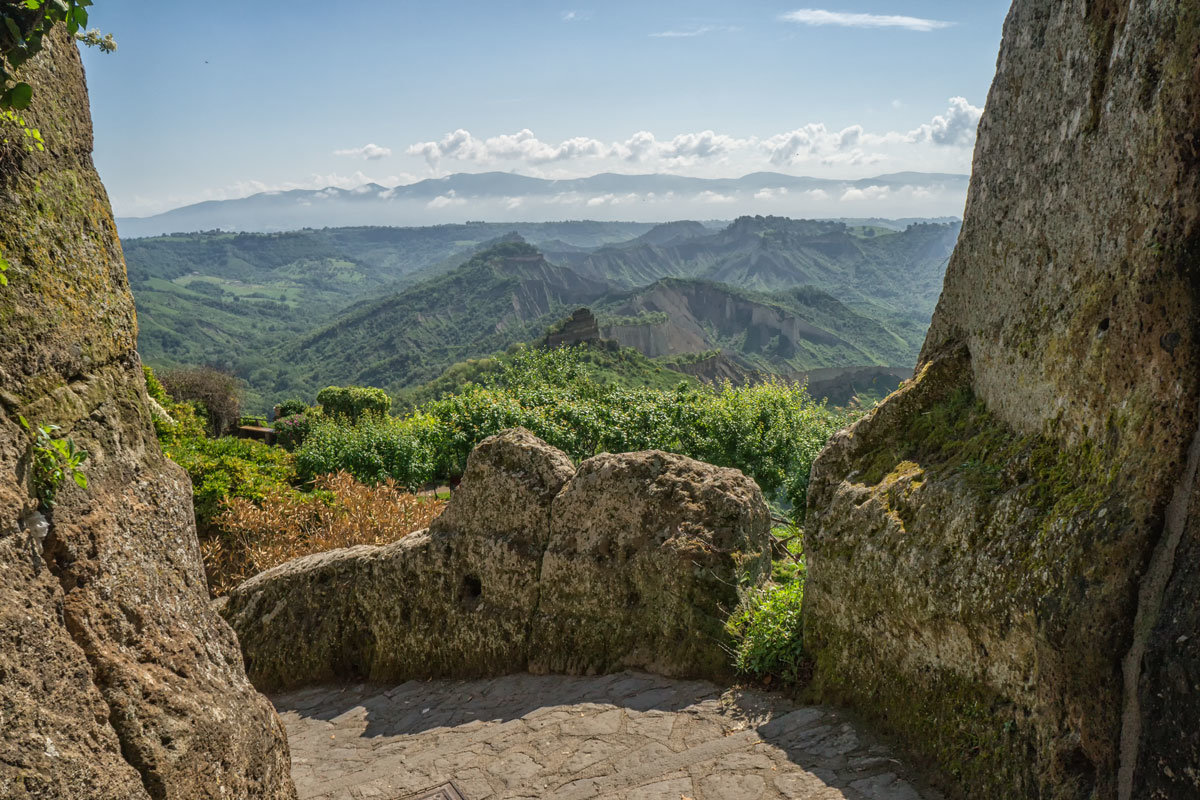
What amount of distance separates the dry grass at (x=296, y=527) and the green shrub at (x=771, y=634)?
6.37 metres

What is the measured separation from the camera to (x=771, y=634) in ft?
20.6

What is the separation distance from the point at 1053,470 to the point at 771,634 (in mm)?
2736

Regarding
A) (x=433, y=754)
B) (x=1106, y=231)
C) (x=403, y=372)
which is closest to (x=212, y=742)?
(x=433, y=754)

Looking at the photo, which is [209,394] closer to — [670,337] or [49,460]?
[49,460]

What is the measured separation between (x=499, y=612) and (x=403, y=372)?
160 metres

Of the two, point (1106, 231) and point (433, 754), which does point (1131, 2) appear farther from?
point (433, 754)

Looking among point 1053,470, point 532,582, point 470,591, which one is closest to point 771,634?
point 532,582

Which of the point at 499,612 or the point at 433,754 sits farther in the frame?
the point at 499,612

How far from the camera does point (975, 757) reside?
4.19m

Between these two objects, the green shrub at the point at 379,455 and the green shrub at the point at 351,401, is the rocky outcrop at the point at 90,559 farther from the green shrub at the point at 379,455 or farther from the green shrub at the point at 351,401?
the green shrub at the point at 351,401

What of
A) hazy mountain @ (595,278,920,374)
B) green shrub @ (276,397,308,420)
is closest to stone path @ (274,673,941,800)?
green shrub @ (276,397,308,420)

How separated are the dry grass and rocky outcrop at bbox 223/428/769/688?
2.77 metres

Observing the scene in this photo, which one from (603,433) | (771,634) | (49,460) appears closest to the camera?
(49,460)

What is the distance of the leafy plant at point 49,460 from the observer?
3838 mm
